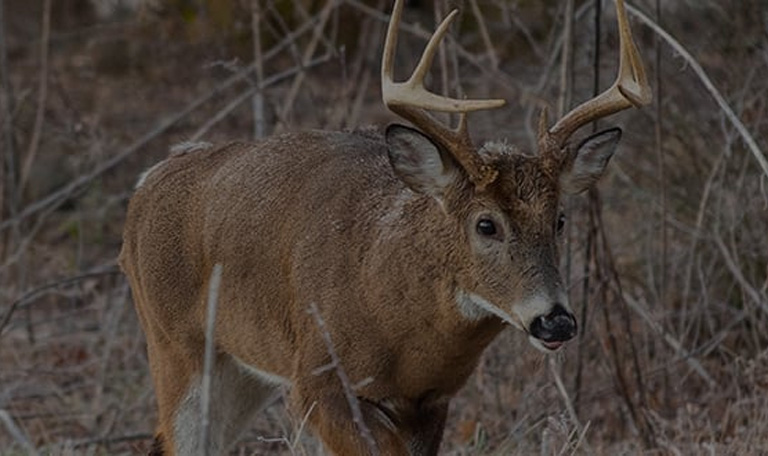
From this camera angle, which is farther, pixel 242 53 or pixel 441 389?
pixel 242 53

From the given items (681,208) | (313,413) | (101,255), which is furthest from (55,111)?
(313,413)

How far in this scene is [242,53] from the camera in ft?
51.3

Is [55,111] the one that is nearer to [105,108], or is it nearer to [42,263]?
[105,108]

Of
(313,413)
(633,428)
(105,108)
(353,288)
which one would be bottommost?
(105,108)

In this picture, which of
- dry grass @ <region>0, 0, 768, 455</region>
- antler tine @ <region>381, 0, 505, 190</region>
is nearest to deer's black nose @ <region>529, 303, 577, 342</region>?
antler tine @ <region>381, 0, 505, 190</region>

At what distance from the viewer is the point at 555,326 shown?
18.2 ft

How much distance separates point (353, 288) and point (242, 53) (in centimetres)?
946

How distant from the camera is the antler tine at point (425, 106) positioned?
19.3 ft

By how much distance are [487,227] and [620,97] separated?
2.25ft

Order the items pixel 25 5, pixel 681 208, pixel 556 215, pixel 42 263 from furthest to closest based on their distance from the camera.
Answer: pixel 25 5
pixel 42 263
pixel 681 208
pixel 556 215

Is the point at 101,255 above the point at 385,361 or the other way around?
the other way around

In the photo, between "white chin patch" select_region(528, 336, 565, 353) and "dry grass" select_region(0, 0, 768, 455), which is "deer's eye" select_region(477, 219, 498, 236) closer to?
"white chin patch" select_region(528, 336, 565, 353)

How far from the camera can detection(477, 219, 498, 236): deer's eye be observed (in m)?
5.88

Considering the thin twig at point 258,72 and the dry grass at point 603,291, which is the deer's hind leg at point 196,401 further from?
the thin twig at point 258,72
